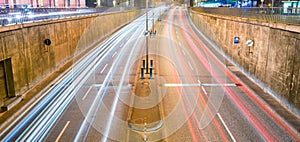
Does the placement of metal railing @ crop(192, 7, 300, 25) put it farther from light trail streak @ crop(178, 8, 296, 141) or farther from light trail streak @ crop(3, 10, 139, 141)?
light trail streak @ crop(3, 10, 139, 141)

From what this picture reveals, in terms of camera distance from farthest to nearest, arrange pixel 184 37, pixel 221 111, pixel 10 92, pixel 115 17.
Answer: pixel 115 17, pixel 184 37, pixel 10 92, pixel 221 111

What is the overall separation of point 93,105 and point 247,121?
9.64 m

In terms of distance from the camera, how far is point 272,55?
64.8 feet

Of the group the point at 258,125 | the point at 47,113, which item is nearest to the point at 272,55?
the point at 258,125

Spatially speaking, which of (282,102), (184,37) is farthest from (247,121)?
(184,37)

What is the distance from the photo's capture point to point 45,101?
18.8 m

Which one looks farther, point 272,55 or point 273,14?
point 273,14

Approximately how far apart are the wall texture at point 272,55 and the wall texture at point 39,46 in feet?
58.0

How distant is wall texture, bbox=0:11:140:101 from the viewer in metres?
18.2

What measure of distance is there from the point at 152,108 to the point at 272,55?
9.71 m

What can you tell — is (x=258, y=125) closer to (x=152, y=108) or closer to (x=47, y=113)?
(x=152, y=108)

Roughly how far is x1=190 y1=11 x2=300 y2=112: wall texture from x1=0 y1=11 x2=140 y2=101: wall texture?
1769cm

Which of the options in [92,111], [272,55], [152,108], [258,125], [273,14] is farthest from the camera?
[273,14]

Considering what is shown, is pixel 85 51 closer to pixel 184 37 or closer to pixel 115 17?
pixel 184 37
